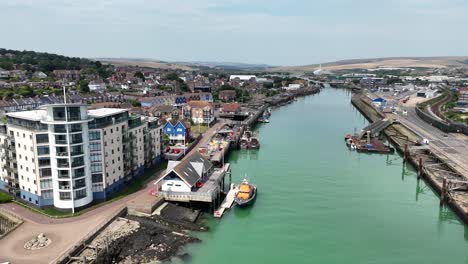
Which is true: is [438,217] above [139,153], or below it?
below

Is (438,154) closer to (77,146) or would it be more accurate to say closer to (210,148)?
(210,148)

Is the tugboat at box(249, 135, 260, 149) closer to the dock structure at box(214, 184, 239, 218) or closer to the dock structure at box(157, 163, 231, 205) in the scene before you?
the dock structure at box(214, 184, 239, 218)

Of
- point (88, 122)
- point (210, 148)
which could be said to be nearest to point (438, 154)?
point (210, 148)

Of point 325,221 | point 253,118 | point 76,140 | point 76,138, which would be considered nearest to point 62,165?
point 76,140

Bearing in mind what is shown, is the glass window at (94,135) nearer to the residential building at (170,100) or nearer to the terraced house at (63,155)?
the terraced house at (63,155)

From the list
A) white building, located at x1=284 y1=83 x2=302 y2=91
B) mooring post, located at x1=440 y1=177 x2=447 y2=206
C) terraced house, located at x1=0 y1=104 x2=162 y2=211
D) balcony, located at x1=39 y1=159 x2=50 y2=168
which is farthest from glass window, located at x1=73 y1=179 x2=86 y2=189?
white building, located at x1=284 y1=83 x2=302 y2=91

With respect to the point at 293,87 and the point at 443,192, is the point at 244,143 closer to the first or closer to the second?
the point at 443,192
